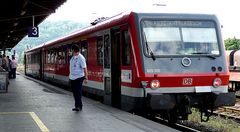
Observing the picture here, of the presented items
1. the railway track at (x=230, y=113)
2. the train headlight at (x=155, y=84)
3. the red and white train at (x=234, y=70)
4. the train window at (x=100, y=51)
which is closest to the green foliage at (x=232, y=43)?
the red and white train at (x=234, y=70)

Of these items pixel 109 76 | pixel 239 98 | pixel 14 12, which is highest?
pixel 14 12

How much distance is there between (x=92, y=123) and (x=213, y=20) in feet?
13.2

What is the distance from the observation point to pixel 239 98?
74.5 feet

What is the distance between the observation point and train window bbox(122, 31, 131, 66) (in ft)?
34.6

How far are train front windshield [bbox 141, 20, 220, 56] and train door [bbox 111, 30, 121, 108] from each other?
142 cm

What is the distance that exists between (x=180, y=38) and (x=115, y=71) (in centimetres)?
218

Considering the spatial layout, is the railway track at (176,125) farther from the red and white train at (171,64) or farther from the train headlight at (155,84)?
the train headlight at (155,84)

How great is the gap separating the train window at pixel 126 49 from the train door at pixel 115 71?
2.03 feet

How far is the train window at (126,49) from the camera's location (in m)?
10.5

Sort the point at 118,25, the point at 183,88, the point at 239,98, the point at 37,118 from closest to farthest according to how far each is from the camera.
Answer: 1. the point at 37,118
2. the point at 183,88
3. the point at 118,25
4. the point at 239,98

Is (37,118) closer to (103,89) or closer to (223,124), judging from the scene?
(103,89)


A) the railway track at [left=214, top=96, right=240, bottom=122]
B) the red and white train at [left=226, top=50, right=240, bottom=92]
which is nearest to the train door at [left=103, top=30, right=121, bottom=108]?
the railway track at [left=214, top=96, right=240, bottom=122]

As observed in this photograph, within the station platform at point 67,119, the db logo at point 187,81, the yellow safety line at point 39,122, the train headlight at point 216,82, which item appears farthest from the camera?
the train headlight at point 216,82

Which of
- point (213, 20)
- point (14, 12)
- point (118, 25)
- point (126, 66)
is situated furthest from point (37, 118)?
point (14, 12)
